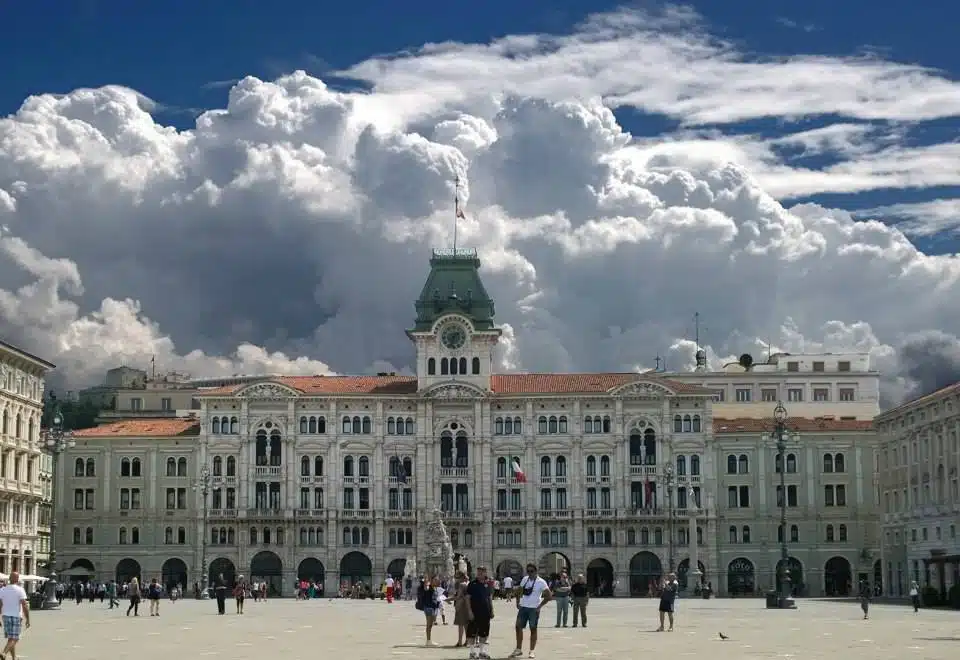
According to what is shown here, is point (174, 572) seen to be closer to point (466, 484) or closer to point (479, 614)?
point (466, 484)

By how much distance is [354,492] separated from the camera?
12962 centimetres

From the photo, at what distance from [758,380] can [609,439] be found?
1232 inches

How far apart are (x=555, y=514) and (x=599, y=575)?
6038mm

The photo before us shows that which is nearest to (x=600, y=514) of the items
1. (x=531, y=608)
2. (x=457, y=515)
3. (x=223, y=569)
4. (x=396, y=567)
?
(x=457, y=515)

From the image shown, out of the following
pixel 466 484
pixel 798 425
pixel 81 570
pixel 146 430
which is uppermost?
pixel 146 430

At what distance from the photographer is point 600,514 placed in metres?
128

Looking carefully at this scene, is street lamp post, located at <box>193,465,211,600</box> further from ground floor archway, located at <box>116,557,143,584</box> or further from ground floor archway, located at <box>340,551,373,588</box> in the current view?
ground floor archway, located at <box>340,551,373,588</box>

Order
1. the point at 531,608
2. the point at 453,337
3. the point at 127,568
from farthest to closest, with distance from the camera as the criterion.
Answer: the point at 453,337, the point at 127,568, the point at 531,608

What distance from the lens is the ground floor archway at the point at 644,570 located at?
127m

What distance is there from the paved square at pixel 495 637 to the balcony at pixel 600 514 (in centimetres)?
5652

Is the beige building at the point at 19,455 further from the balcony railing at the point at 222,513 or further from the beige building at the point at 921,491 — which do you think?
the beige building at the point at 921,491

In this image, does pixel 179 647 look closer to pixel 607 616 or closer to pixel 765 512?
pixel 607 616

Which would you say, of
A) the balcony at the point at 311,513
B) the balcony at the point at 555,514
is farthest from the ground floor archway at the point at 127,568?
the balcony at the point at 555,514

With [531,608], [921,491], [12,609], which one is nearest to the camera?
[12,609]
